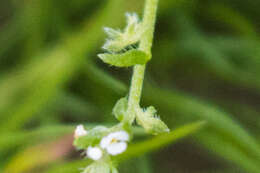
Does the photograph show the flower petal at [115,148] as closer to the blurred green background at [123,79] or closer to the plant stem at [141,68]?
the plant stem at [141,68]

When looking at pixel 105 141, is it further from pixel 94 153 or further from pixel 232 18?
pixel 232 18

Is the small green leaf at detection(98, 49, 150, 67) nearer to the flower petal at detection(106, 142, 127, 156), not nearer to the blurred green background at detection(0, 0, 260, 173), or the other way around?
the flower petal at detection(106, 142, 127, 156)

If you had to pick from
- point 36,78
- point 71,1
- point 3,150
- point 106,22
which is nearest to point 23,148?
point 3,150

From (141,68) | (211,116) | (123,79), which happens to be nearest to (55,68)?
(123,79)

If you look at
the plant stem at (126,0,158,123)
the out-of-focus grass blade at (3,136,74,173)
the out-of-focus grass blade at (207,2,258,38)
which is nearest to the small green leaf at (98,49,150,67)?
the plant stem at (126,0,158,123)

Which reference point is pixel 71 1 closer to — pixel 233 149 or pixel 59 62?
pixel 59 62

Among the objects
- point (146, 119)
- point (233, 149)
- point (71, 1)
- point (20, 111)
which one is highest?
point (71, 1)
